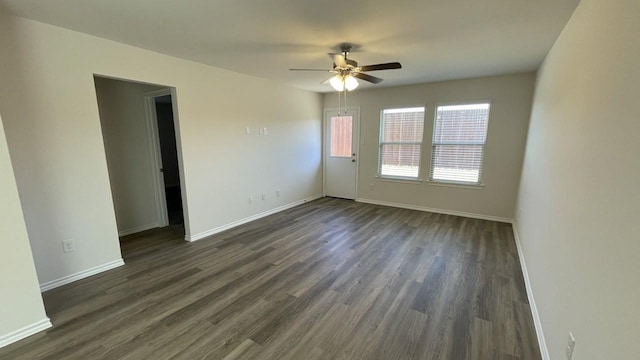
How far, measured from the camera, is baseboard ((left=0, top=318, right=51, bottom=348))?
1.86 m

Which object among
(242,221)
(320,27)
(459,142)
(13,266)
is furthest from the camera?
(459,142)

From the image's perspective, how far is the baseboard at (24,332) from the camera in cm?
186

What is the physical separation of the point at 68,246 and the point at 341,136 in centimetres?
486

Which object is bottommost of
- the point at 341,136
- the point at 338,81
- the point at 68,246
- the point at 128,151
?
the point at 68,246

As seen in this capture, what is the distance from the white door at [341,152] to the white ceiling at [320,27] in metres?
2.41

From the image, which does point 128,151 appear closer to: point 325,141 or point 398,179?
point 325,141

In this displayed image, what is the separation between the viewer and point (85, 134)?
8.70 feet

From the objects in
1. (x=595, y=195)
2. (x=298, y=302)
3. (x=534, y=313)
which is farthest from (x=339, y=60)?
(x=534, y=313)

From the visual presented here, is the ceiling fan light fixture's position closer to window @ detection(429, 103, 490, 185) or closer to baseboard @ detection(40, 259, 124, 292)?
window @ detection(429, 103, 490, 185)

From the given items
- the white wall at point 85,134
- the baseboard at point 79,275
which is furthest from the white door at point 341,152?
the baseboard at point 79,275

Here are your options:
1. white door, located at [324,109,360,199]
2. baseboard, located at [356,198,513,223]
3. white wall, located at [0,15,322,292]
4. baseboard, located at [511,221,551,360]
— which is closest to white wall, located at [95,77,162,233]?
white wall, located at [0,15,322,292]

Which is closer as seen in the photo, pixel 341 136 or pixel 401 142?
pixel 401 142

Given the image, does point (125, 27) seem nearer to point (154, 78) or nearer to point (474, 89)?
point (154, 78)

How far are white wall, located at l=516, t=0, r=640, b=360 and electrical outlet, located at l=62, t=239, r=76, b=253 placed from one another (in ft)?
13.1
